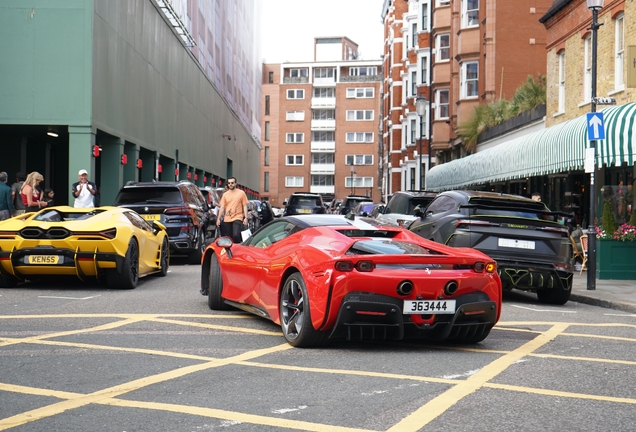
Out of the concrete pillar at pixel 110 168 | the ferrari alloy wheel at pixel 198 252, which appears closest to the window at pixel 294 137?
the concrete pillar at pixel 110 168

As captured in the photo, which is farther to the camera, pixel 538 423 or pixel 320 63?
pixel 320 63

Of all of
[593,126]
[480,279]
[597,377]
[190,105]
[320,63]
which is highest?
[320,63]

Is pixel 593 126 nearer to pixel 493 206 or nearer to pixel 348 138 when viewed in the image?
pixel 493 206

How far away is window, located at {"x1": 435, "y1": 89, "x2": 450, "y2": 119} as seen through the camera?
46.5 metres

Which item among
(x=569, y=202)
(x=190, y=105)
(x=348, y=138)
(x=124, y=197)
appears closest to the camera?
(x=124, y=197)

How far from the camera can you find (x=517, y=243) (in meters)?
12.0

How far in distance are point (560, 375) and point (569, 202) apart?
19156 millimetres

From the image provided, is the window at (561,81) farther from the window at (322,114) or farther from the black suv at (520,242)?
the window at (322,114)

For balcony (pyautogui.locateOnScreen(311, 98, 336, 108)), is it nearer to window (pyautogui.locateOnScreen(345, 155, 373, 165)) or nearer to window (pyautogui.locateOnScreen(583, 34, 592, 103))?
window (pyautogui.locateOnScreen(345, 155, 373, 165))

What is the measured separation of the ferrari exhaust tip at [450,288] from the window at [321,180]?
105419mm

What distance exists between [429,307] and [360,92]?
10493cm

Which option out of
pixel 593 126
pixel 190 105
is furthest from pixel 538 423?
pixel 190 105

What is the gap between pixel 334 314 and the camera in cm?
698

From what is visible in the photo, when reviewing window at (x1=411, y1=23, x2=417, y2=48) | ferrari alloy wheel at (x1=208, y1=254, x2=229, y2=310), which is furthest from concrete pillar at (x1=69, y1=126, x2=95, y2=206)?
window at (x1=411, y1=23, x2=417, y2=48)
